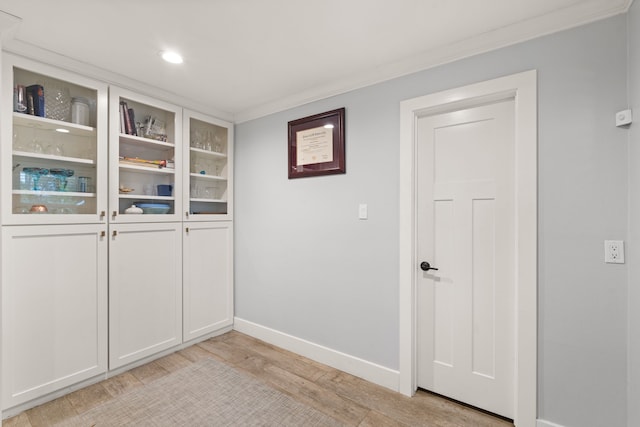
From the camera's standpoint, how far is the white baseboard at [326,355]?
222 cm

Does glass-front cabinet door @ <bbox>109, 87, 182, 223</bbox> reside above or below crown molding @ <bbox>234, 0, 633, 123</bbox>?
below

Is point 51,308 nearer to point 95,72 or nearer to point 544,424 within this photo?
point 95,72

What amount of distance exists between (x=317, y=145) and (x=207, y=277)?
1798 millimetres

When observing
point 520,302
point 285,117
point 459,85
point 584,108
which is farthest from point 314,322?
point 584,108

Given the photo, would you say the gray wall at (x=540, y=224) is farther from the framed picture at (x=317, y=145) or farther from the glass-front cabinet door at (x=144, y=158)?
the glass-front cabinet door at (x=144, y=158)

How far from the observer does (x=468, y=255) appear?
77.9 inches

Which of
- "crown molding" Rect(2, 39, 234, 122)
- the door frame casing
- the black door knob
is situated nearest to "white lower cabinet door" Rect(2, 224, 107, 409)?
"crown molding" Rect(2, 39, 234, 122)

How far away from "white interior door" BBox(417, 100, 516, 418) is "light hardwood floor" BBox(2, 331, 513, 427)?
186 millimetres

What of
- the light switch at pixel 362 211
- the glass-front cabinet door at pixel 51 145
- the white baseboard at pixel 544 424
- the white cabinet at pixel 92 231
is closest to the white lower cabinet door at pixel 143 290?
the white cabinet at pixel 92 231

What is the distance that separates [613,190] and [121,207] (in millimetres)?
3448

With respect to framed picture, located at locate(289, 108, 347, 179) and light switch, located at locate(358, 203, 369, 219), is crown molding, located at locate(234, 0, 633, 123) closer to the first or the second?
framed picture, located at locate(289, 108, 347, 179)

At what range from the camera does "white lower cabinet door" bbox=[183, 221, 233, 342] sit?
9.51 ft

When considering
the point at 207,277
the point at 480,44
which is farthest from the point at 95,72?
the point at 480,44

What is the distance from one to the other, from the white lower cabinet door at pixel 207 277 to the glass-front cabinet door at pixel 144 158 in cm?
35
